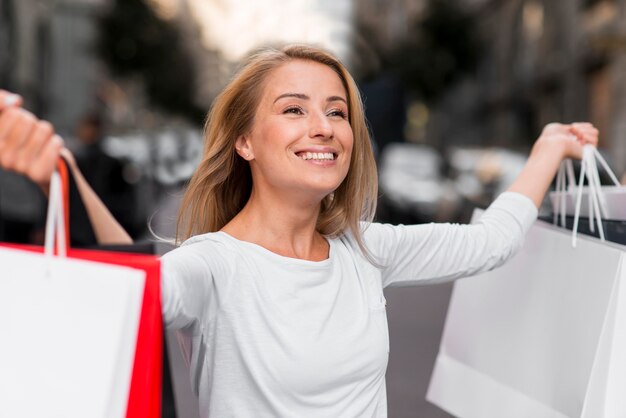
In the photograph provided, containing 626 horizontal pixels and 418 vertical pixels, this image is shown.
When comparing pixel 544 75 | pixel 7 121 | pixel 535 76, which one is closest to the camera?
pixel 7 121

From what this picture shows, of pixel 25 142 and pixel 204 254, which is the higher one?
pixel 25 142

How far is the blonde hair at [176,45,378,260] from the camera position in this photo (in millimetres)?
2488

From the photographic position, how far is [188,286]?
6.47 feet

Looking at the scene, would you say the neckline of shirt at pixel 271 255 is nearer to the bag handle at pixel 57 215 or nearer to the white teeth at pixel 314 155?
the white teeth at pixel 314 155

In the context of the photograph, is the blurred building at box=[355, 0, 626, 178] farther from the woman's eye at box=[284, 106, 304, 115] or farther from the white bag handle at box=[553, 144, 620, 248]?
the woman's eye at box=[284, 106, 304, 115]

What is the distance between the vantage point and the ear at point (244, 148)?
2482mm

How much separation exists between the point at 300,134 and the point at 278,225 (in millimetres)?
228

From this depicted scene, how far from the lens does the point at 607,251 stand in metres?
2.40

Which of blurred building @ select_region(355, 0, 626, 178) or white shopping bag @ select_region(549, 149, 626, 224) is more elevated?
blurred building @ select_region(355, 0, 626, 178)

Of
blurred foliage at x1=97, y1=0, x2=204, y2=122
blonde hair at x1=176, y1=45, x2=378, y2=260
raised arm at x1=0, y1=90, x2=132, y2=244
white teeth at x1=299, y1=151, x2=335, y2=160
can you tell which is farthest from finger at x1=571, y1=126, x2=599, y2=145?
blurred foliage at x1=97, y1=0, x2=204, y2=122

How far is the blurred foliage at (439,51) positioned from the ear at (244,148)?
35.4 m

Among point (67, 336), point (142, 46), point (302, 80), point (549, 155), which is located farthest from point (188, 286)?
point (142, 46)

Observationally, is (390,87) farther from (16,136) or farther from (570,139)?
(16,136)

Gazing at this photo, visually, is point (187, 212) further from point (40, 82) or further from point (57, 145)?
point (40, 82)
